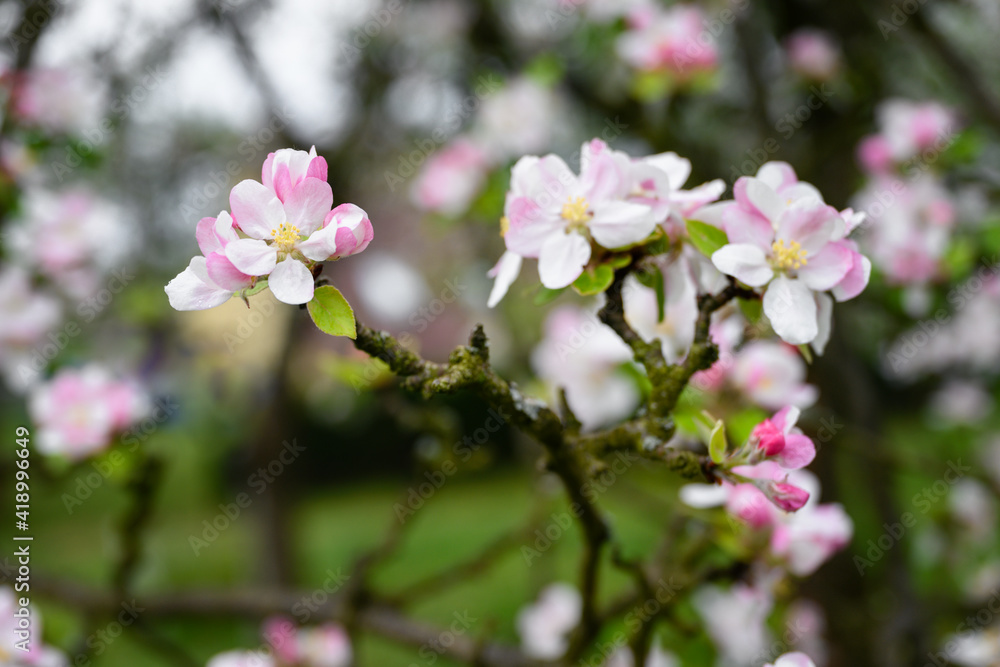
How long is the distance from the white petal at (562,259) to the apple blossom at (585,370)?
28.8 inches

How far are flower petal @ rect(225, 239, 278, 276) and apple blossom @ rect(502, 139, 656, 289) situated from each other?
0.91 ft

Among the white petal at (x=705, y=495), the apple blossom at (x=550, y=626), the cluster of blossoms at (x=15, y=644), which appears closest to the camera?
the white petal at (x=705, y=495)

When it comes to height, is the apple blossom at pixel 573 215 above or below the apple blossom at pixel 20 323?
above

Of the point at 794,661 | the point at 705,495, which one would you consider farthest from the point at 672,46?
the point at 794,661

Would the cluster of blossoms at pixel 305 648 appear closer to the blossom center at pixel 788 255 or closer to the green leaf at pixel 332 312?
the green leaf at pixel 332 312

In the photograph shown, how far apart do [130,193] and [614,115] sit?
2.94m

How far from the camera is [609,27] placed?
246 cm

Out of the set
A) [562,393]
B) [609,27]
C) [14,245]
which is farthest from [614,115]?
[562,393]

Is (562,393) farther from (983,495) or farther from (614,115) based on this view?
(983,495)

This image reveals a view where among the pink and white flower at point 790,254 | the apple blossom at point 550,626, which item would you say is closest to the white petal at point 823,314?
the pink and white flower at point 790,254

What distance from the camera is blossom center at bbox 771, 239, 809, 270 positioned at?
0.80 metres

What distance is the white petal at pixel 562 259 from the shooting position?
2.68 ft

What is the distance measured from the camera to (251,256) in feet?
2.27

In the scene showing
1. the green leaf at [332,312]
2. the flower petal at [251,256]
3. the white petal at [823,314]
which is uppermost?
the flower petal at [251,256]
